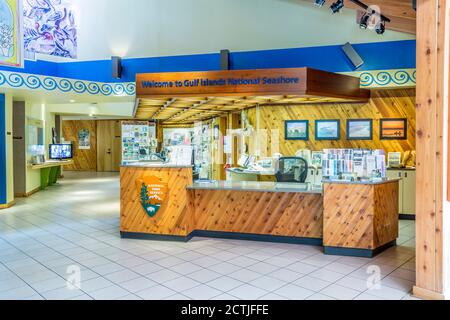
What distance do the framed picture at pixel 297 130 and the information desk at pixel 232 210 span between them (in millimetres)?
3032

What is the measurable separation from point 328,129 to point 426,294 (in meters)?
5.40

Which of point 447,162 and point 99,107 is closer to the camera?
point 447,162

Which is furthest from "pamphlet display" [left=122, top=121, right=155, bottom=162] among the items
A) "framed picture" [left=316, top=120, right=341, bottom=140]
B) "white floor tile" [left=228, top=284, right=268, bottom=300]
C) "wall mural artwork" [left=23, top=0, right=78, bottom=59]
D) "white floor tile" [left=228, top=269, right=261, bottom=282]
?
"white floor tile" [left=228, top=284, right=268, bottom=300]

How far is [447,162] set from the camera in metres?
3.52

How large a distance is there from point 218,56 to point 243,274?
547cm

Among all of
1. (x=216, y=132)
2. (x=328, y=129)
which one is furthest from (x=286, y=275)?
(x=216, y=132)

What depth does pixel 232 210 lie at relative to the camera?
233 inches

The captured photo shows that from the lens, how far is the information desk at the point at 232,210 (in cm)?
526

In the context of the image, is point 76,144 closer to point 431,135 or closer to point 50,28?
point 50,28

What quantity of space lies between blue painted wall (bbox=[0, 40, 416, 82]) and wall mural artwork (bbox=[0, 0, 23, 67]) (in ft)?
2.39

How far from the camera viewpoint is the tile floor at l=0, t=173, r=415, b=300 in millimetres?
3775

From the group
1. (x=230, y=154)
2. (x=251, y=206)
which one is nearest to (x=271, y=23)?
(x=230, y=154)
